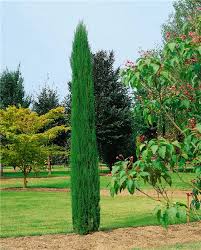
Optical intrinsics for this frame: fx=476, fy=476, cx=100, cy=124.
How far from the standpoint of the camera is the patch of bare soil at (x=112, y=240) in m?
7.94

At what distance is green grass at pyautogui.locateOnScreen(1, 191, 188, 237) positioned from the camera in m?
10.2

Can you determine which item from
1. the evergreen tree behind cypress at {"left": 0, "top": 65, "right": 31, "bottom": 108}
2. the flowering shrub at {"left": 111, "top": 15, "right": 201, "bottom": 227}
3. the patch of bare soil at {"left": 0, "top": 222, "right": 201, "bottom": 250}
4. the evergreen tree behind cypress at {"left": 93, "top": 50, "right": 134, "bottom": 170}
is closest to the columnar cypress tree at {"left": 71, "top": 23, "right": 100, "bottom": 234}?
the patch of bare soil at {"left": 0, "top": 222, "right": 201, "bottom": 250}

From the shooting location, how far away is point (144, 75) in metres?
3.77

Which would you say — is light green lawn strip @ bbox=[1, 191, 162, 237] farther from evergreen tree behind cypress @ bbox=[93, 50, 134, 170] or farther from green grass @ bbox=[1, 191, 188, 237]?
evergreen tree behind cypress @ bbox=[93, 50, 134, 170]

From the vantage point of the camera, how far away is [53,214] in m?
12.8

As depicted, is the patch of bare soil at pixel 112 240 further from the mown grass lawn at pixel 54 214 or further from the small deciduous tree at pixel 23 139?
the small deciduous tree at pixel 23 139

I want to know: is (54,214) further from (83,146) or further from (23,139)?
(23,139)

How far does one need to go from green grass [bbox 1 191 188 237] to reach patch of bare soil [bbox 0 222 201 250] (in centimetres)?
69

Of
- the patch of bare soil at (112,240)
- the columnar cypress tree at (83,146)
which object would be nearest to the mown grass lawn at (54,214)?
the patch of bare soil at (112,240)

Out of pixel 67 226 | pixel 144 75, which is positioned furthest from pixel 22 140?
pixel 144 75

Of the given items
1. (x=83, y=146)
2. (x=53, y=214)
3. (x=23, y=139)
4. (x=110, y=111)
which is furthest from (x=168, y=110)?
(x=110, y=111)

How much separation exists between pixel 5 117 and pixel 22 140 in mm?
1597

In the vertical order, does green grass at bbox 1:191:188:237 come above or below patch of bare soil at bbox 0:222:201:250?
above

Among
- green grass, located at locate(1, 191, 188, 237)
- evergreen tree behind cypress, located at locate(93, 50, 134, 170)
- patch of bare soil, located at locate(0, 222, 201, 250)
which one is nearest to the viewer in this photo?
patch of bare soil, located at locate(0, 222, 201, 250)
